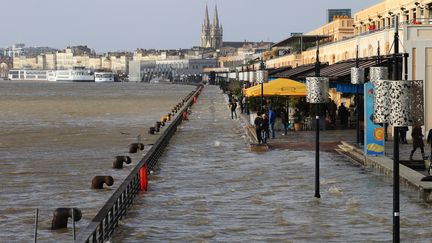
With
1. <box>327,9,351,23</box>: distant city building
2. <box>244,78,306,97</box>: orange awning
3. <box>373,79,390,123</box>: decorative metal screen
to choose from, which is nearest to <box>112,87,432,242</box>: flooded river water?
<box>373,79,390,123</box>: decorative metal screen

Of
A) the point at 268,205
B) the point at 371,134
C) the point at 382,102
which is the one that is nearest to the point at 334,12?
the point at 371,134

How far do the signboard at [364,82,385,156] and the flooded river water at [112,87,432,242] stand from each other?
85 centimetres

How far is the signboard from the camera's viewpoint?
103 ft

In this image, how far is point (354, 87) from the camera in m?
42.4

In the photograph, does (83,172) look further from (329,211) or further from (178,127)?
(178,127)

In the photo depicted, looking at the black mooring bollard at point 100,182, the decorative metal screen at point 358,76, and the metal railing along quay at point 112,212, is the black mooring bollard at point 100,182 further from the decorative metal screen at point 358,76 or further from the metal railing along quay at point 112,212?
the decorative metal screen at point 358,76

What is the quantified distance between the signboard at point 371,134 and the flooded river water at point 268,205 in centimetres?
85

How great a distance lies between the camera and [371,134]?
31672 millimetres

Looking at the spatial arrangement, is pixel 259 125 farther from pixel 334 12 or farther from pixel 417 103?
pixel 334 12

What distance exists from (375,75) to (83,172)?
1049 cm

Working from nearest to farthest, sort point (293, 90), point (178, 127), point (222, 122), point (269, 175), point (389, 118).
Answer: point (389, 118) → point (269, 175) → point (293, 90) → point (178, 127) → point (222, 122)

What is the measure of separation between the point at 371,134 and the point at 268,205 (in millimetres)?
9264

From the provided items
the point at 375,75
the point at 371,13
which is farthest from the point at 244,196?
the point at 371,13

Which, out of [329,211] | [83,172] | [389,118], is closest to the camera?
[389,118]
